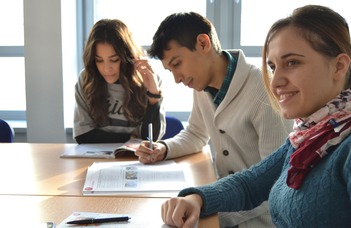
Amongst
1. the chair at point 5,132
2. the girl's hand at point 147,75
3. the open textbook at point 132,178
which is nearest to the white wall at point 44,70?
the chair at point 5,132

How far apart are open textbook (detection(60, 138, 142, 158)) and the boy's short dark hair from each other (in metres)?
0.42

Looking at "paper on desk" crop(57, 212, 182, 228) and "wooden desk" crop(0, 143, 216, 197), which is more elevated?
"paper on desk" crop(57, 212, 182, 228)

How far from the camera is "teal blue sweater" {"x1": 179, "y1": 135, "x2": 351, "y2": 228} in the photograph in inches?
34.2

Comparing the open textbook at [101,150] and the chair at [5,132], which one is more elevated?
the open textbook at [101,150]

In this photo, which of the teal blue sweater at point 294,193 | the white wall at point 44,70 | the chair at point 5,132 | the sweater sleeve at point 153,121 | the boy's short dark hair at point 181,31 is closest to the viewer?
the teal blue sweater at point 294,193

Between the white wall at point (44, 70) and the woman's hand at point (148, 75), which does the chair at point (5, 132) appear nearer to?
the white wall at point (44, 70)

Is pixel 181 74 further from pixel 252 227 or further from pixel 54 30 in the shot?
pixel 54 30

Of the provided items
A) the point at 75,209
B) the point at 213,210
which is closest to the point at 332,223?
the point at 213,210

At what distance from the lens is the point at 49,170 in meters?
1.62

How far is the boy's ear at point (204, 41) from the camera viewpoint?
161cm

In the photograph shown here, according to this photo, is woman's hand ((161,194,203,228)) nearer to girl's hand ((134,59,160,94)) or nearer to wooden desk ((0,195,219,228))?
wooden desk ((0,195,219,228))

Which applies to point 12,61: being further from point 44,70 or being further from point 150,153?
point 150,153

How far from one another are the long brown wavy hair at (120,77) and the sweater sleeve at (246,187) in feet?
3.39

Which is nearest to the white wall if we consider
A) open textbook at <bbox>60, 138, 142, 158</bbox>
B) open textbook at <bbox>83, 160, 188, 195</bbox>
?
open textbook at <bbox>60, 138, 142, 158</bbox>
